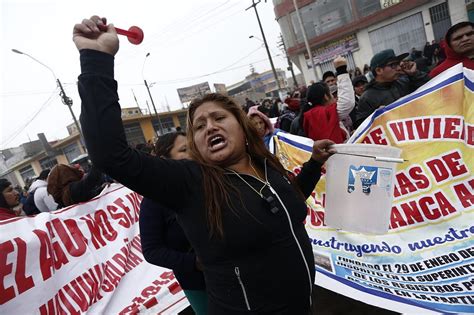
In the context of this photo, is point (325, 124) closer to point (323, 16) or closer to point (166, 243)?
point (166, 243)

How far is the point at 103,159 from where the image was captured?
98 cm

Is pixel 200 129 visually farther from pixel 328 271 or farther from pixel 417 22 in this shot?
pixel 417 22

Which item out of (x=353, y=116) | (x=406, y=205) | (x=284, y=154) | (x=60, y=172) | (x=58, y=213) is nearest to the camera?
(x=406, y=205)

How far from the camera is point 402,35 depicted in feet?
73.7

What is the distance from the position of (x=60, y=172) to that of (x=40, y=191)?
1141 mm

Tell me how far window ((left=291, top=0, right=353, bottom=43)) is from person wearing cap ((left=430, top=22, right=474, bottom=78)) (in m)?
24.5

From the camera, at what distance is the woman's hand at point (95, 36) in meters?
1.02

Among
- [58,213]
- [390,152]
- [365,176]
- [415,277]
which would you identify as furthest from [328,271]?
[58,213]

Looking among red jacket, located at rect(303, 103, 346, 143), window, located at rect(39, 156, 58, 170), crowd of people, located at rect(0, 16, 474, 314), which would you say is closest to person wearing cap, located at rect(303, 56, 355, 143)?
red jacket, located at rect(303, 103, 346, 143)

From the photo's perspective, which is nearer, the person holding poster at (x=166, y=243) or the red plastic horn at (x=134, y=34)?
the red plastic horn at (x=134, y=34)

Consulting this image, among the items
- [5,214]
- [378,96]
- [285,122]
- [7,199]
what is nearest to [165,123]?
[285,122]

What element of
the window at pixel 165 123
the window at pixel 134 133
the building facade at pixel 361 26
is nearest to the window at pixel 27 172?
the window at pixel 134 133

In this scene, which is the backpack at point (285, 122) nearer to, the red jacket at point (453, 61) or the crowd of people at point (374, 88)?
the crowd of people at point (374, 88)

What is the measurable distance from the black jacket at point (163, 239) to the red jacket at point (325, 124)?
2.12m
